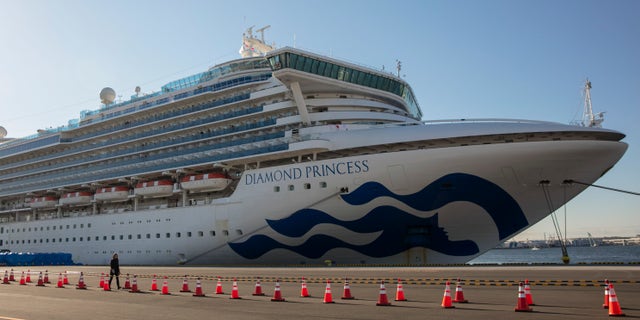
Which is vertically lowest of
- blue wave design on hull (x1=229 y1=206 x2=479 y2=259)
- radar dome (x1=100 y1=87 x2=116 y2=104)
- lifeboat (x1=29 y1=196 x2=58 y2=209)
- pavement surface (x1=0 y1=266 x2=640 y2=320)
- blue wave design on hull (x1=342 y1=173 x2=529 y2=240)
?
pavement surface (x1=0 y1=266 x2=640 y2=320)

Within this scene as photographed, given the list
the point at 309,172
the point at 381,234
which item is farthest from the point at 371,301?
the point at 309,172

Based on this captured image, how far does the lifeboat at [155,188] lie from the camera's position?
3162 cm

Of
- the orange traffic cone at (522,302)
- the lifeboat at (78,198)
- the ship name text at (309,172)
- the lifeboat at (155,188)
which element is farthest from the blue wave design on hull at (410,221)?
the lifeboat at (78,198)

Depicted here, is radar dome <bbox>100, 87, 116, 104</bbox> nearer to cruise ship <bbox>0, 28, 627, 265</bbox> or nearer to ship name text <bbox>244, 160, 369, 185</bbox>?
cruise ship <bbox>0, 28, 627, 265</bbox>

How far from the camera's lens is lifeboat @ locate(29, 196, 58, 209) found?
134 ft

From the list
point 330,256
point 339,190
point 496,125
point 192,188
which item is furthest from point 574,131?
point 192,188

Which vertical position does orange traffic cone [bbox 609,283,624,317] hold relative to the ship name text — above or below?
below

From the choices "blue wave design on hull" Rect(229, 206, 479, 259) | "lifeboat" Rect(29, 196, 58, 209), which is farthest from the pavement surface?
"lifeboat" Rect(29, 196, 58, 209)

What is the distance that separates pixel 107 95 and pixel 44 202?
9556mm

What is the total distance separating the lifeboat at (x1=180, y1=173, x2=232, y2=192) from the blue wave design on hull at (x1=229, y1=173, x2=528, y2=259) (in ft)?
15.9

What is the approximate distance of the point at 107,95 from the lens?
1681 inches

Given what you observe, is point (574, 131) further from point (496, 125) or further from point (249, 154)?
point (249, 154)

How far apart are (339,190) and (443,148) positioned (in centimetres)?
485

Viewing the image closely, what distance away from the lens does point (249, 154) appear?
27.5 m
